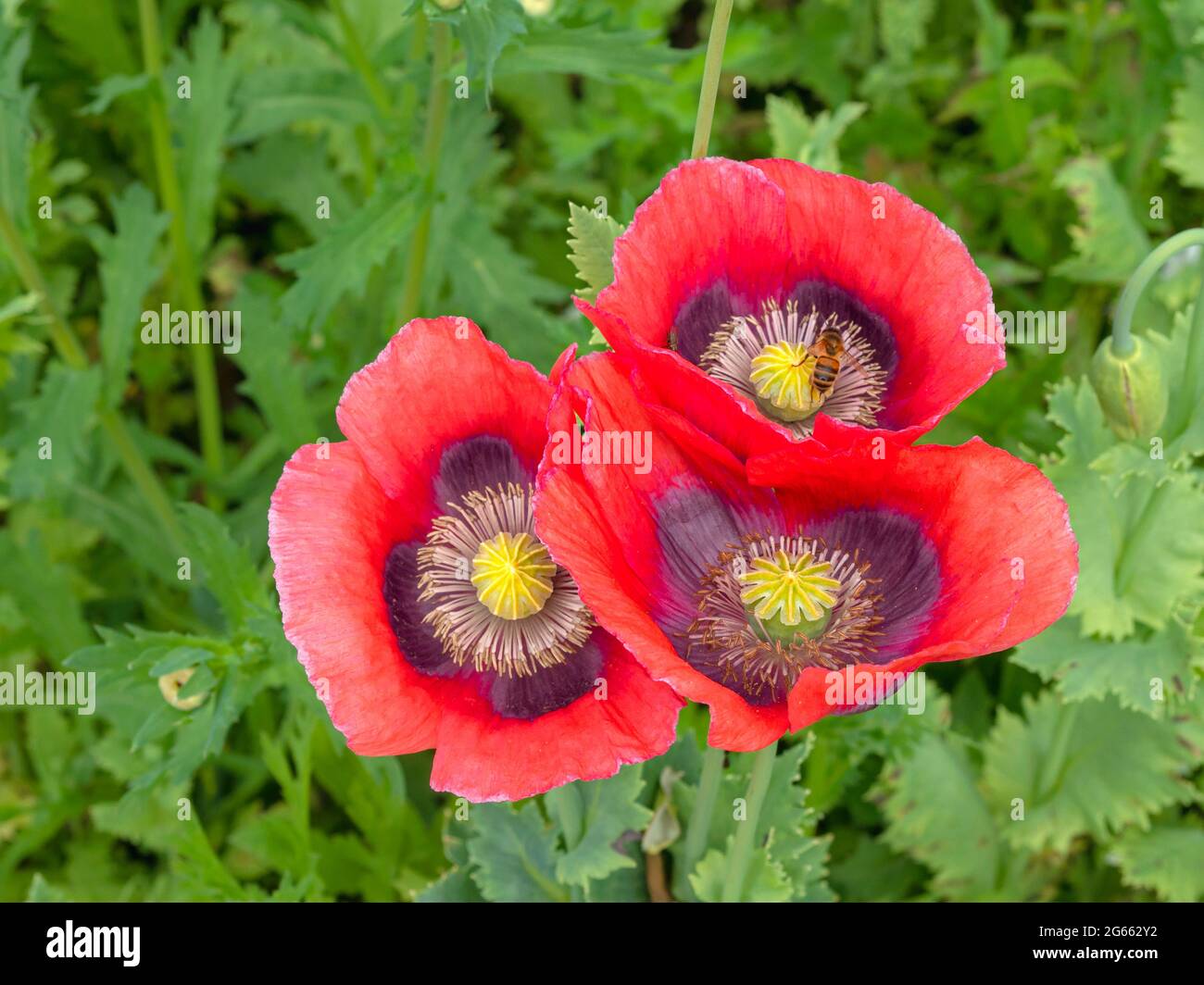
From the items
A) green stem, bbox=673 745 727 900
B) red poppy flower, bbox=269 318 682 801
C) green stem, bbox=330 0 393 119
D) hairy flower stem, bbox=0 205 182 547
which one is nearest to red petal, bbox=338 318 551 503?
red poppy flower, bbox=269 318 682 801

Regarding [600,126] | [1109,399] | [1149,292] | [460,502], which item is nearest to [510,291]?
[600,126]

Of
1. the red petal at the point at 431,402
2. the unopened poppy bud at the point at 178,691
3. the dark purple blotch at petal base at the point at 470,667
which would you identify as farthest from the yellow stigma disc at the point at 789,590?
the unopened poppy bud at the point at 178,691

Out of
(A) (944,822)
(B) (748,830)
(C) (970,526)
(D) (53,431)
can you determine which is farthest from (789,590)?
(D) (53,431)

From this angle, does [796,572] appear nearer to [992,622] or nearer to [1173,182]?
[992,622]

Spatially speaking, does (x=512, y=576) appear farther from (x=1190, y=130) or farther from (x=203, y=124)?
(x=1190, y=130)

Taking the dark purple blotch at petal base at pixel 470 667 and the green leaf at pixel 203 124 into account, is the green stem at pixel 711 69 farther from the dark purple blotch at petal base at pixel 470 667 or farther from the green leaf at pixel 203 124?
the green leaf at pixel 203 124
